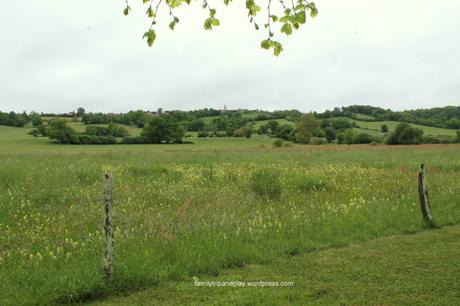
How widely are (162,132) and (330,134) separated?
113 feet

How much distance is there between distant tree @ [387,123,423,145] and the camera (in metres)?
62.5

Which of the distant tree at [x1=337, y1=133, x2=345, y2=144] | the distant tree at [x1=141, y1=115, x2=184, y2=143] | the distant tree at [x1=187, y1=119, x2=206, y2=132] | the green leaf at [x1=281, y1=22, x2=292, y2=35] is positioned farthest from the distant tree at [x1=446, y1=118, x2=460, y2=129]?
the green leaf at [x1=281, y1=22, x2=292, y2=35]

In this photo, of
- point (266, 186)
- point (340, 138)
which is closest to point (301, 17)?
point (266, 186)

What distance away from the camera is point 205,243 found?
7.78m

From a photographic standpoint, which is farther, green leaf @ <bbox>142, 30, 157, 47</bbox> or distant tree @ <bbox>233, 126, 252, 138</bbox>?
distant tree @ <bbox>233, 126, 252, 138</bbox>

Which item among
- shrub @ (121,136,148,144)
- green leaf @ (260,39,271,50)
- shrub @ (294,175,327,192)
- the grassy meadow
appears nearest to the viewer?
green leaf @ (260,39,271,50)

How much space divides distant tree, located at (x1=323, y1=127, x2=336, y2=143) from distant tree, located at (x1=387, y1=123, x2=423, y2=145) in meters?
18.2

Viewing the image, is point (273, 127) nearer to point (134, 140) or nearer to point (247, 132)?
point (247, 132)

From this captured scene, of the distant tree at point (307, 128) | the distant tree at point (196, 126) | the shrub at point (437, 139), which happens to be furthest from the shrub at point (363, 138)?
the distant tree at point (196, 126)

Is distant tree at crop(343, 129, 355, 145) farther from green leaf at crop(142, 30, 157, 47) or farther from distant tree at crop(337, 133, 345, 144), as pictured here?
green leaf at crop(142, 30, 157, 47)

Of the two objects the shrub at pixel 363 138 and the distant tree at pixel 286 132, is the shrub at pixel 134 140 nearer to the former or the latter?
the distant tree at pixel 286 132

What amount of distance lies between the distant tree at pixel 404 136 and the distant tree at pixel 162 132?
1499 inches

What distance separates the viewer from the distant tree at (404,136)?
62481mm

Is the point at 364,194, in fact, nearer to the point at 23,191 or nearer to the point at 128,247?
the point at 128,247
